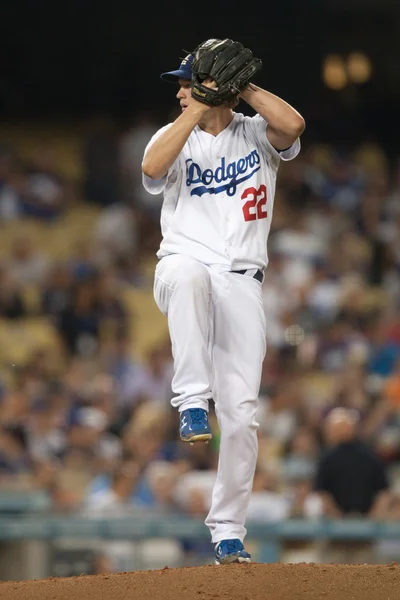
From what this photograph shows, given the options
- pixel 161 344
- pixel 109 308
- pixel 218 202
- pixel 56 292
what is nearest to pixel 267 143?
pixel 218 202

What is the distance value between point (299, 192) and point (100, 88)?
8.98ft

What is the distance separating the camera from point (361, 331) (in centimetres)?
962

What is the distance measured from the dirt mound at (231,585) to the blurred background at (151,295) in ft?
7.49

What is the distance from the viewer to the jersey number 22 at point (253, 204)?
4227 millimetres

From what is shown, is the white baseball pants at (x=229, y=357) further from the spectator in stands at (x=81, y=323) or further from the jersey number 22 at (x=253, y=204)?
the spectator in stands at (x=81, y=323)

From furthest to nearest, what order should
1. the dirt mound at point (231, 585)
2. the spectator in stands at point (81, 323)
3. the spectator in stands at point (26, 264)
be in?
the spectator in stands at point (26, 264) < the spectator in stands at point (81, 323) < the dirt mound at point (231, 585)

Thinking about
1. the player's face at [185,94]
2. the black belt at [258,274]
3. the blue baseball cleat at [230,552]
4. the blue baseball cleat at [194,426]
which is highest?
the player's face at [185,94]

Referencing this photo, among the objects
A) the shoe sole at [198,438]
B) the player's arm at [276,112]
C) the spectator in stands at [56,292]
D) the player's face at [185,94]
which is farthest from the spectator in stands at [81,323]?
the shoe sole at [198,438]

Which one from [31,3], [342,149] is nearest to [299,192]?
[342,149]

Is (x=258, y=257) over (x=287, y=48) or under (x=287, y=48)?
under

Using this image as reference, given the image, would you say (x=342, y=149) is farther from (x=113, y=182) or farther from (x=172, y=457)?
(x=172, y=457)

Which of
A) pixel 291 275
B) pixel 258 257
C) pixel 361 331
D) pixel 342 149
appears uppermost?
pixel 342 149

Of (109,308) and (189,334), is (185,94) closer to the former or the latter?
(189,334)

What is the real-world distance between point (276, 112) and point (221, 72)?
0.85 feet
